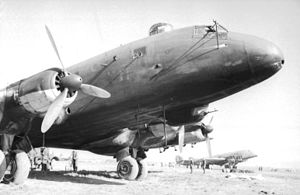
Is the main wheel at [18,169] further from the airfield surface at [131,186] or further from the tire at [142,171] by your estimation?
the tire at [142,171]

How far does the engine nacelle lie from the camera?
10.9m

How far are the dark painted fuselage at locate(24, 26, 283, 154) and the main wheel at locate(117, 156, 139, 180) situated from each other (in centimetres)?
191

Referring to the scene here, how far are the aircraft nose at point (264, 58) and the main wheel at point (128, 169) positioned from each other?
7.71 m

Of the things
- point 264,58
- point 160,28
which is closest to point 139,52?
point 160,28

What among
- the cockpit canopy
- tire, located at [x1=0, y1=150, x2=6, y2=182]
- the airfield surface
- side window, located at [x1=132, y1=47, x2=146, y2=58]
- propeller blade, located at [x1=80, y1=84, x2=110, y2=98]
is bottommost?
the airfield surface

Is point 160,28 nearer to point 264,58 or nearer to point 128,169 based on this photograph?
point 264,58

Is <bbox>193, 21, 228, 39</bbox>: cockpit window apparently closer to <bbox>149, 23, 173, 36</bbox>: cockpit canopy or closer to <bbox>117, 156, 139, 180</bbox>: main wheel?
<bbox>149, 23, 173, 36</bbox>: cockpit canopy

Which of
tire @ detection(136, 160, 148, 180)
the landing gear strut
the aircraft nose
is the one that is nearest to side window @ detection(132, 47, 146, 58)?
the aircraft nose

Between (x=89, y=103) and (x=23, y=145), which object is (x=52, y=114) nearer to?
(x=89, y=103)

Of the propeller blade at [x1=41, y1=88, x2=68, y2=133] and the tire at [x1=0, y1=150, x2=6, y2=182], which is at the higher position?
the propeller blade at [x1=41, y1=88, x2=68, y2=133]

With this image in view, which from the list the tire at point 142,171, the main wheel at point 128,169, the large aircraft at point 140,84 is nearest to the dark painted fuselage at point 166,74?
the large aircraft at point 140,84

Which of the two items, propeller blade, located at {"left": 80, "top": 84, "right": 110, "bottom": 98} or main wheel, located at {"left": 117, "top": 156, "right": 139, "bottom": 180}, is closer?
propeller blade, located at {"left": 80, "top": 84, "right": 110, "bottom": 98}

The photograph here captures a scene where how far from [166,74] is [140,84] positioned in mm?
1158

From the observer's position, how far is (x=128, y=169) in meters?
14.8
